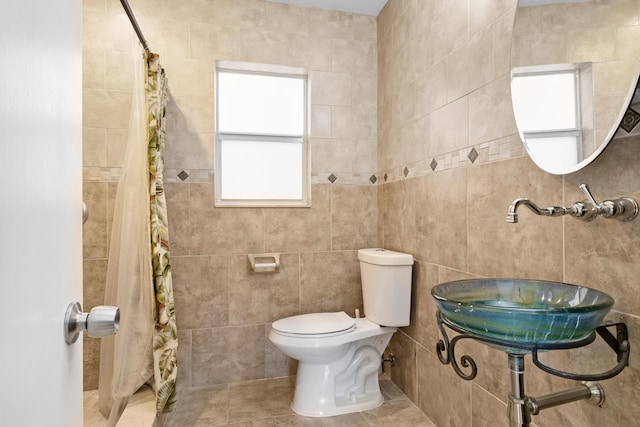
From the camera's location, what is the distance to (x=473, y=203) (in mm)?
1623

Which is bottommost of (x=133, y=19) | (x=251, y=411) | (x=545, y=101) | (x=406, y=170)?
(x=251, y=411)

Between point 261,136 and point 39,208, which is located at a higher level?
point 261,136

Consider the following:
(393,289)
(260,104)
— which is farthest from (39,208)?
(260,104)

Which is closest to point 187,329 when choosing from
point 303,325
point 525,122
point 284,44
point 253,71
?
point 303,325

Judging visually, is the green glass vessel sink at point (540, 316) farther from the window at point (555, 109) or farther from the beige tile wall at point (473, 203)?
the window at point (555, 109)

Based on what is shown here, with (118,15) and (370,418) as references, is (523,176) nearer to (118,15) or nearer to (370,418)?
(370,418)

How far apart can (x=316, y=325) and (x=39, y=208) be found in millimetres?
1740

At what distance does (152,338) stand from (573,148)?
1957 millimetres

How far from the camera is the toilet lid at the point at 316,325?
6.49 ft

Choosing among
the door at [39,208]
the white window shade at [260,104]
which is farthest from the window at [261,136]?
the door at [39,208]

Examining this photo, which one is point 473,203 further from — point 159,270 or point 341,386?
point 159,270

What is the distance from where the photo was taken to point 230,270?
2.39 meters

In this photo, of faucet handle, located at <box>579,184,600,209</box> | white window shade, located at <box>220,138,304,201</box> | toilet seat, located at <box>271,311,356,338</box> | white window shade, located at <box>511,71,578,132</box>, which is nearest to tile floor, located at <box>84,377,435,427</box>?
toilet seat, located at <box>271,311,356,338</box>

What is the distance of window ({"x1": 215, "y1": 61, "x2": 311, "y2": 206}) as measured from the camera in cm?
248
